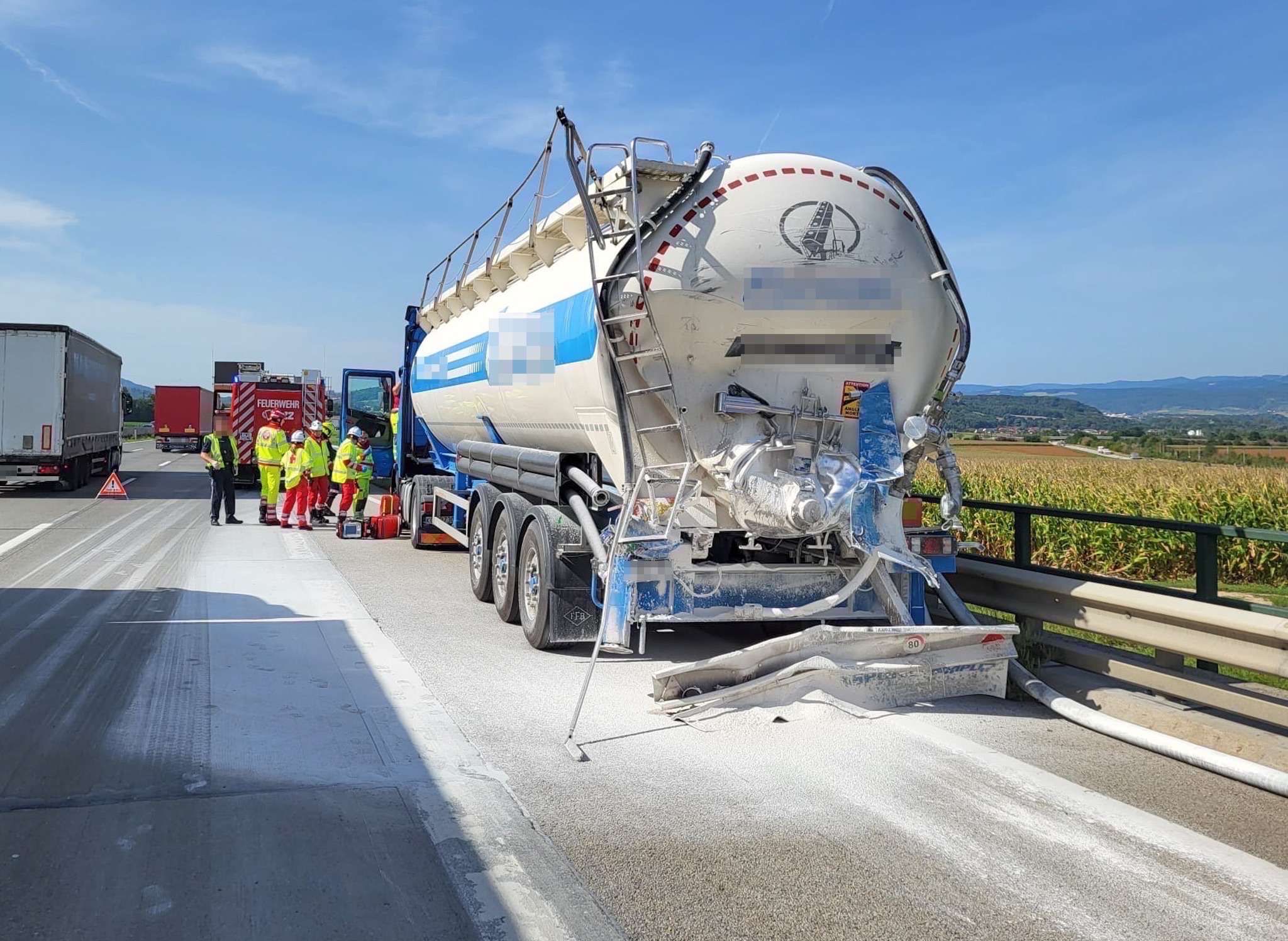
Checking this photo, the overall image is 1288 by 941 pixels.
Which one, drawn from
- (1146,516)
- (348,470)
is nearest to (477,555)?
(348,470)

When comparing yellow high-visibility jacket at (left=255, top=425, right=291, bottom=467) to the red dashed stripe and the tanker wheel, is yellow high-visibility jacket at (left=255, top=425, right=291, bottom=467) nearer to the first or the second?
the tanker wheel

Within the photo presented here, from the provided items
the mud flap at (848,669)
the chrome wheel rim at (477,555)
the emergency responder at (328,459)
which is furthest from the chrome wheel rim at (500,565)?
the emergency responder at (328,459)

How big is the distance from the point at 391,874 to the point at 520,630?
4.76 m

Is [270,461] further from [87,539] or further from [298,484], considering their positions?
[87,539]

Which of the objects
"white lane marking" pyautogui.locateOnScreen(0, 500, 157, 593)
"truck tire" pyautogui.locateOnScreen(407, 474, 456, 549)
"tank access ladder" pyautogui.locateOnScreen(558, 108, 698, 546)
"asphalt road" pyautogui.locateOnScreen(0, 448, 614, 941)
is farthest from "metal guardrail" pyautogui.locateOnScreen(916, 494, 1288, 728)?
"white lane marking" pyautogui.locateOnScreen(0, 500, 157, 593)

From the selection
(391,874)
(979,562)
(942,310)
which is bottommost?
(391,874)

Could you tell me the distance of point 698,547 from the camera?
21.8ft

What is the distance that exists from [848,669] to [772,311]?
7.02ft

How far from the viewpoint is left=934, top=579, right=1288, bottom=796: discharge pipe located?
4926 millimetres

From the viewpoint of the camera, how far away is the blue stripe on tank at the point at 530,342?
7.01 m

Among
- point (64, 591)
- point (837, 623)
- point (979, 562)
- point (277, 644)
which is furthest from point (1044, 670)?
point (64, 591)

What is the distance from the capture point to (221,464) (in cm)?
1623

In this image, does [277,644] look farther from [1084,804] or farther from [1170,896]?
[1170,896]

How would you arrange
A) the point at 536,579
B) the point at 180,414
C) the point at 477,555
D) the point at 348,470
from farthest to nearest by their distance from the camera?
the point at 180,414 < the point at 348,470 < the point at 477,555 < the point at 536,579
